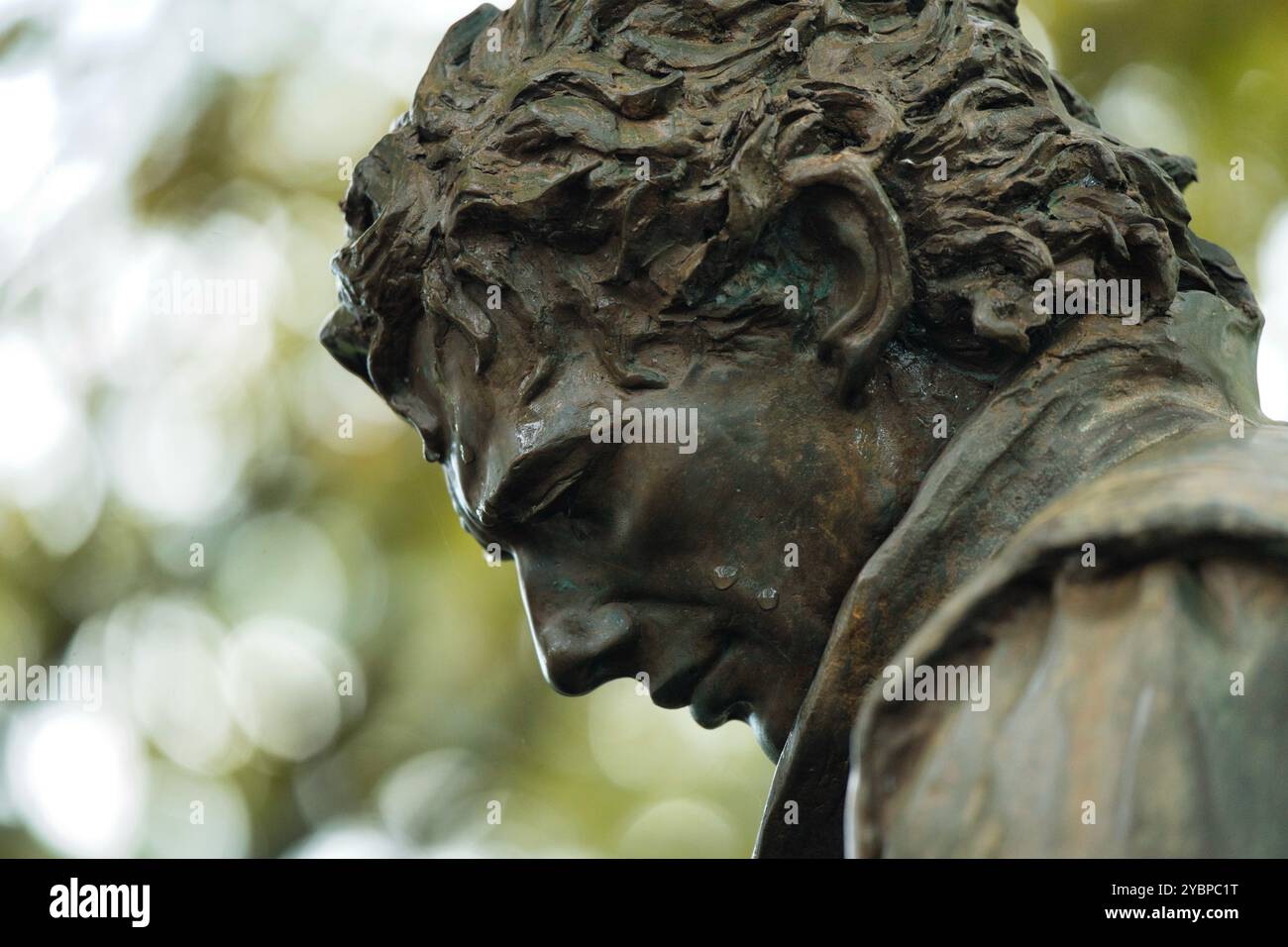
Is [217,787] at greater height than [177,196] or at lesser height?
lesser

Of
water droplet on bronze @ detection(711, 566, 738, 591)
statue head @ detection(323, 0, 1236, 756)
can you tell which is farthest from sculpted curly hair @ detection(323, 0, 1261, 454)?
water droplet on bronze @ detection(711, 566, 738, 591)

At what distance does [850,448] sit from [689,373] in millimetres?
212

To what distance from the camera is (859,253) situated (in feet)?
7.50

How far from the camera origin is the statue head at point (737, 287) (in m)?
2.29

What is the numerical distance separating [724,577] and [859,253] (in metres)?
0.41

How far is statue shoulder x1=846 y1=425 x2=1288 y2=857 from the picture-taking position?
1661 millimetres

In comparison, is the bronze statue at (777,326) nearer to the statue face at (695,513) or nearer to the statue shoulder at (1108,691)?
the statue face at (695,513)

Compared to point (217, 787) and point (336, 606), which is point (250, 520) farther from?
point (217, 787)

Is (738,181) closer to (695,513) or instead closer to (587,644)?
(695,513)

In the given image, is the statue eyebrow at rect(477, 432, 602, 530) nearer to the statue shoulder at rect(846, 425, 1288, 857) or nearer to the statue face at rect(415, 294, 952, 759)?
the statue face at rect(415, 294, 952, 759)

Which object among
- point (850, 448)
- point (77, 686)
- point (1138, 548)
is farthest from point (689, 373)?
point (77, 686)

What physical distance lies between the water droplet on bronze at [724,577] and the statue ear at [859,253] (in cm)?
24

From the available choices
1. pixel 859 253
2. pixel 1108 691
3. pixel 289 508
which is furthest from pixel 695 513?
pixel 289 508

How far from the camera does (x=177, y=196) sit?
7.18m
